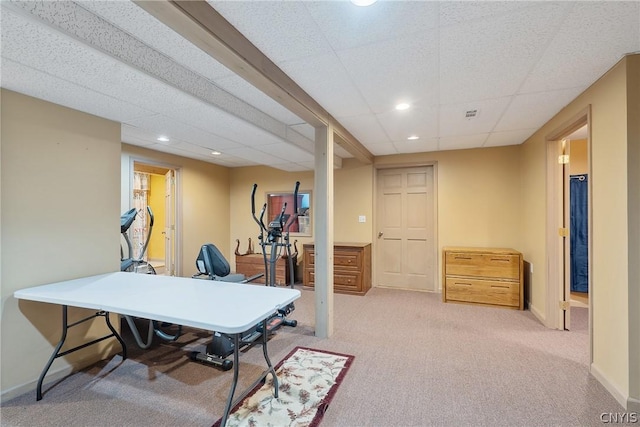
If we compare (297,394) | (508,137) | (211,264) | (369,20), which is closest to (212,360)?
(297,394)

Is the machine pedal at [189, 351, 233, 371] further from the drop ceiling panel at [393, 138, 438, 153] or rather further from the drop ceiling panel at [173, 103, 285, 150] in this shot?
the drop ceiling panel at [393, 138, 438, 153]

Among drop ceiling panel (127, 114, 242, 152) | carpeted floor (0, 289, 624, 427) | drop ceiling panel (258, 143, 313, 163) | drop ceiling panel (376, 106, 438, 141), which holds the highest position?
drop ceiling panel (376, 106, 438, 141)

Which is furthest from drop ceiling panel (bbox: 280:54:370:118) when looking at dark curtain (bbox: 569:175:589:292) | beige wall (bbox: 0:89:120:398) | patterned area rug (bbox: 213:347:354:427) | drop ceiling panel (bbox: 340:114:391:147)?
dark curtain (bbox: 569:175:589:292)

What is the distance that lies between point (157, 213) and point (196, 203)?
276 centimetres

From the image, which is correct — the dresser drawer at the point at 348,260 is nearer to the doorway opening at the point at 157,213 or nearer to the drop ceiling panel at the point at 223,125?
the drop ceiling panel at the point at 223,125

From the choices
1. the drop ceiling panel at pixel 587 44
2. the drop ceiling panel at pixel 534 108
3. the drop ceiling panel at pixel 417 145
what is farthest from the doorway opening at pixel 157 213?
the drop ceiling panel at pixel 587 44

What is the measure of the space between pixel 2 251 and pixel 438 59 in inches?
129

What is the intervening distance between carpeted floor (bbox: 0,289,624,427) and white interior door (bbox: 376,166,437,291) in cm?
165

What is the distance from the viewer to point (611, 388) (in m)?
1.97

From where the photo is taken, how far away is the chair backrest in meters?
3.03

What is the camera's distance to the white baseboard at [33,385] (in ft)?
6.33

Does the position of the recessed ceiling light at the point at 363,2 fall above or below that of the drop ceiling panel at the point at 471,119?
below

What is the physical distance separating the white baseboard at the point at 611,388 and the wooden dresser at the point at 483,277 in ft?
5.45

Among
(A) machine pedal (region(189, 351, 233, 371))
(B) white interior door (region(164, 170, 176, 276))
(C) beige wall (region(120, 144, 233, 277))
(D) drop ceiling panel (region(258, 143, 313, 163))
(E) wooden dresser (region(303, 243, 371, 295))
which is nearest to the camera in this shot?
(A) machine pedal (region(189, 351, 233, 371))
